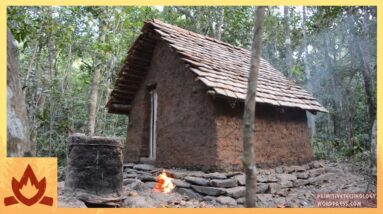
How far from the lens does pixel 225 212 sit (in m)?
5.29

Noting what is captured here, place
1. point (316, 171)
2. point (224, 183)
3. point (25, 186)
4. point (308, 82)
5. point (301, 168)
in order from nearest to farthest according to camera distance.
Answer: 1. point (25, 186)
2. point (224, 183)
3. point (301, 168)
4. point (316, 171)
5. point (308, 82)

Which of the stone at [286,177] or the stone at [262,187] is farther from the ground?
the stone at [286,177]

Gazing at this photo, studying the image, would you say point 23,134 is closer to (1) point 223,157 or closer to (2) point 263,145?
(1) point 223,157

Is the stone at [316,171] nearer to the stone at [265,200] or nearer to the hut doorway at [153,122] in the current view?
the stone at [265,200]

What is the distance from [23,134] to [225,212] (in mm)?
3016

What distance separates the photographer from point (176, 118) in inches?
332

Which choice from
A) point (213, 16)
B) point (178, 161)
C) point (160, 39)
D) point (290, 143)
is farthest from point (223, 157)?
point (213, 16)

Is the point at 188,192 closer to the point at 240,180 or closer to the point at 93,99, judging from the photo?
the point at 240,180

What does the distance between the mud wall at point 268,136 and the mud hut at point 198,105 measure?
20 millimetres

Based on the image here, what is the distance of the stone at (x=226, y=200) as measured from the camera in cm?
651

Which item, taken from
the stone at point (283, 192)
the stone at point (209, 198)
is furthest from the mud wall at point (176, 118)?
the stone at point (283, 192)

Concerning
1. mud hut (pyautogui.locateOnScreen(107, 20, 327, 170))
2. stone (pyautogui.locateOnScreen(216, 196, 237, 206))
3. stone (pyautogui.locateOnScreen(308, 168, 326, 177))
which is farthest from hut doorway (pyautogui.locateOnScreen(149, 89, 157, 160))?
stone (pyautogui.locateOnScreen(308, 168, 326, 177))

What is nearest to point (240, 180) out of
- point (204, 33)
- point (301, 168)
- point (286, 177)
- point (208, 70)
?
point (286, 177)

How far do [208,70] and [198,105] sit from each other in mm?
815
